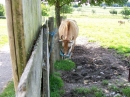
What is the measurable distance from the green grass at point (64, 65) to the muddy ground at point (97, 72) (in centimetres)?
15

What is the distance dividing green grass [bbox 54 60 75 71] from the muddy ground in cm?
15

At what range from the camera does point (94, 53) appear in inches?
325

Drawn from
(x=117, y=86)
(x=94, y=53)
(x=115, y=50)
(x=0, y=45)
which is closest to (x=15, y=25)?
(x=117, y=86)

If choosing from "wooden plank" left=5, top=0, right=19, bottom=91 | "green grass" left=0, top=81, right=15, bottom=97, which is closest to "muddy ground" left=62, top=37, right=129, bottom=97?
"green grass" left=0, top=81, right=15, bottom=97

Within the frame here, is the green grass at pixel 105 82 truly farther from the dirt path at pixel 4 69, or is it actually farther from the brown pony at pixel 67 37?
the dirt path at pixel 4 69

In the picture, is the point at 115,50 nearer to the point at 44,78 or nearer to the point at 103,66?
the point at 103,66

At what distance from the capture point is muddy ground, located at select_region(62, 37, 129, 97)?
16.1 feet

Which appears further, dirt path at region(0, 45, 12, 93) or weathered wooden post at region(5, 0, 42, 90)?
dirt path at region(0, 45, 12, 93)

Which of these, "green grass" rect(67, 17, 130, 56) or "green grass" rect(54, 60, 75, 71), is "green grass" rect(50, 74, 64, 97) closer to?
"green grass" rect(54, 60, 75, 71)

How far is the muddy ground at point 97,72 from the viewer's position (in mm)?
4913

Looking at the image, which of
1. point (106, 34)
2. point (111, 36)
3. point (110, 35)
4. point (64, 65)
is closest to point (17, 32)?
point (64, 65)

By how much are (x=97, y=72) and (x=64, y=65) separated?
1.02 m

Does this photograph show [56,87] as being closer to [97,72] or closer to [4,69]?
[97,72]

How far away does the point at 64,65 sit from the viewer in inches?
253
